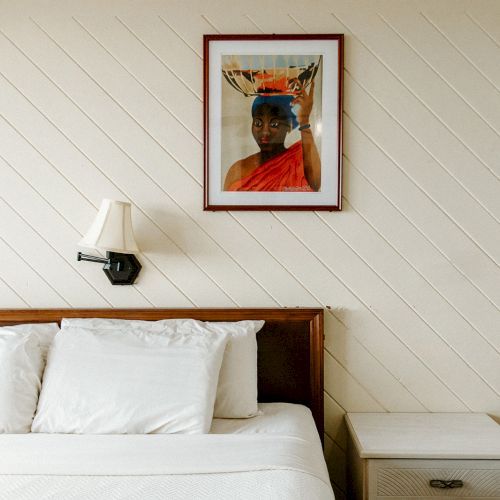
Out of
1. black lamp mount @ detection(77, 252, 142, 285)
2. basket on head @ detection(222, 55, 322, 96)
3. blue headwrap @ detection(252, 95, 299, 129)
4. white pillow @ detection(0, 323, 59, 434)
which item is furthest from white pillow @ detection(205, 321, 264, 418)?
basket on head @ detection(222, 55, 322, 96)

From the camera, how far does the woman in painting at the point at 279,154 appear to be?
7.73ft

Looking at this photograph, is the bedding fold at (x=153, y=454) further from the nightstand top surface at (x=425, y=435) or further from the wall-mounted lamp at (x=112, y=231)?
the wall-mounted lamp at (x=112, y=231)

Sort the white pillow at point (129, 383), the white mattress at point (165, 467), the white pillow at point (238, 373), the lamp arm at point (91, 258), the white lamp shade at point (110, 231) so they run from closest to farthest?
the white mattress at point (165, 467) < the white pillow at point (129, 383) < the white pillow at point (238, 373) < the white lamp shade at point (110, 231) < the lamp arm at point (91, 258)

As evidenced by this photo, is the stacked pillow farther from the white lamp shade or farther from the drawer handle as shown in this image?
the drawer handle

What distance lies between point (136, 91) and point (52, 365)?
3.77 feet

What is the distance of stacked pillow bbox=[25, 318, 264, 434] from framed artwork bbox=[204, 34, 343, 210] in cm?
58

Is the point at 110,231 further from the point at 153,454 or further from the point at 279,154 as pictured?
the point at 153,454

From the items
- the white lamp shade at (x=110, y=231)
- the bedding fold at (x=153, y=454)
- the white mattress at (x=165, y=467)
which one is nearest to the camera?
the white mattress at (x=165, y=467)

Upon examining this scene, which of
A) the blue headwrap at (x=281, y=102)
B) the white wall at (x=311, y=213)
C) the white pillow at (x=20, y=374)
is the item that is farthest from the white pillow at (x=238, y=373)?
the blue headwrap at (x=281, y=102)

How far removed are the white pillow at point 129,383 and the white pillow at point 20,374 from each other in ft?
0.14

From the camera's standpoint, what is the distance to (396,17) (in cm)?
234

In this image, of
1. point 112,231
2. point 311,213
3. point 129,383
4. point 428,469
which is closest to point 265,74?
point 311,213

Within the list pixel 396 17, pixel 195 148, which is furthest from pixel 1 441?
pixel 396 17

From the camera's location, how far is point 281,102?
7.73 ft
